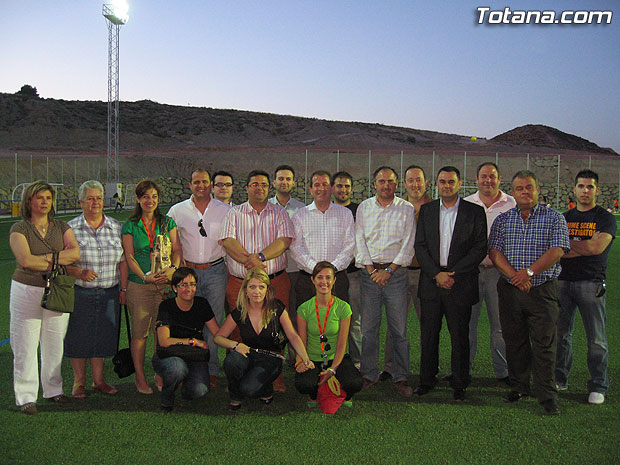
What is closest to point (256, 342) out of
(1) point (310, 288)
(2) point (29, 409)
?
(1) point (310, 288)

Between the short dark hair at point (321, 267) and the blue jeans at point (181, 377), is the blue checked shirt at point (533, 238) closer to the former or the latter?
the short dark hair at point (321, 267)

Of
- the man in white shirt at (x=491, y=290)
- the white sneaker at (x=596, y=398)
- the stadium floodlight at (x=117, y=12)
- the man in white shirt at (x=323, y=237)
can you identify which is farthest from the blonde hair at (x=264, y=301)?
the stadium floodlight at (x=117, y=12)

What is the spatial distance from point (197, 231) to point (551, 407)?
3.13 meters

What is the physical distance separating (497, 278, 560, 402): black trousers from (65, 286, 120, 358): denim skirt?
3.16m

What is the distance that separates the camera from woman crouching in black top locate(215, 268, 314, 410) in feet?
13.2

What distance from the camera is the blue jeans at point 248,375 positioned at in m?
3.99

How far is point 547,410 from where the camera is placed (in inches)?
155

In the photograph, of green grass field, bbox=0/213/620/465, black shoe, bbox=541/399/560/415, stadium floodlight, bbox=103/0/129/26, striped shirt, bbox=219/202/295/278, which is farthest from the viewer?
stadium floodlight, bbox=103/0/129/26

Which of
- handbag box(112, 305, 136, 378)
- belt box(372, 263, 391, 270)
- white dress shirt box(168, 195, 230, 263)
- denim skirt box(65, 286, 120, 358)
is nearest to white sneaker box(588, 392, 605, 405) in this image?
belt box(372, 263, 391, 270)

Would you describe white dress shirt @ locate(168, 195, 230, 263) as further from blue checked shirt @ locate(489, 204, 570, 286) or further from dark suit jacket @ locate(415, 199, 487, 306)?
blue checked shirt @ locate(489, 204, 570, 286)

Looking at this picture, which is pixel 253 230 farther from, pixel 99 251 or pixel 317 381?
pixel 317 381

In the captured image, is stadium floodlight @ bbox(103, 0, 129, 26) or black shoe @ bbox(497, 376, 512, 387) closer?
black shoe @ bbox(497, 376, 512, 387)

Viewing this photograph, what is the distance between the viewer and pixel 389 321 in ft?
15.0

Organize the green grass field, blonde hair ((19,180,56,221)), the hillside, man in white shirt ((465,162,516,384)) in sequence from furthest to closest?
the hillside < man in white shirt ((465,162,516,384)) < blonde hair ((19,180,56,221)) < the green grass field
